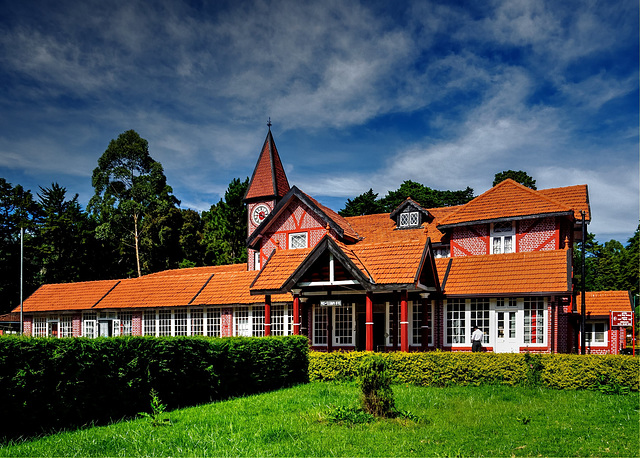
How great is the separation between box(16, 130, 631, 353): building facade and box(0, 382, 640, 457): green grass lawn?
6417 millimetres

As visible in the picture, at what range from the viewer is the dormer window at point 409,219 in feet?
94.2

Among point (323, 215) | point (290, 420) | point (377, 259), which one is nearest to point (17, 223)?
point (323, 215)

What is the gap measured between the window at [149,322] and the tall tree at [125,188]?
21557 millimetres

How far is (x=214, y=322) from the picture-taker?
1064 inches

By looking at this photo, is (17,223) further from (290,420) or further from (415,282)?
(290,420)

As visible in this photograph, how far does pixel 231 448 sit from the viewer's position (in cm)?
834

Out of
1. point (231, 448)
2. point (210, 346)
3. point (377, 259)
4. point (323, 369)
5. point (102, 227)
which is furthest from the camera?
point (102, 227)

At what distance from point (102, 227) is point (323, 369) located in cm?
3781

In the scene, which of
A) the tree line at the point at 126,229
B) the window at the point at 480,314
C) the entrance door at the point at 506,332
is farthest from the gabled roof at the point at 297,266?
the tree line at the point at 126,229

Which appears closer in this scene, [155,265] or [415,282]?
[415,282]

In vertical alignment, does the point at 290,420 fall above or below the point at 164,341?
below

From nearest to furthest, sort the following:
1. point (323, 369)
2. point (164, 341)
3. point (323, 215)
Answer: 1. point (164, 341)
2. point (323, 369)
3. point (323, 215)

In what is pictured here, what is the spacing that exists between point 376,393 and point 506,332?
11.3m

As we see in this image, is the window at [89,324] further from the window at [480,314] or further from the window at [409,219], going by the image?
the window at [480,314]
